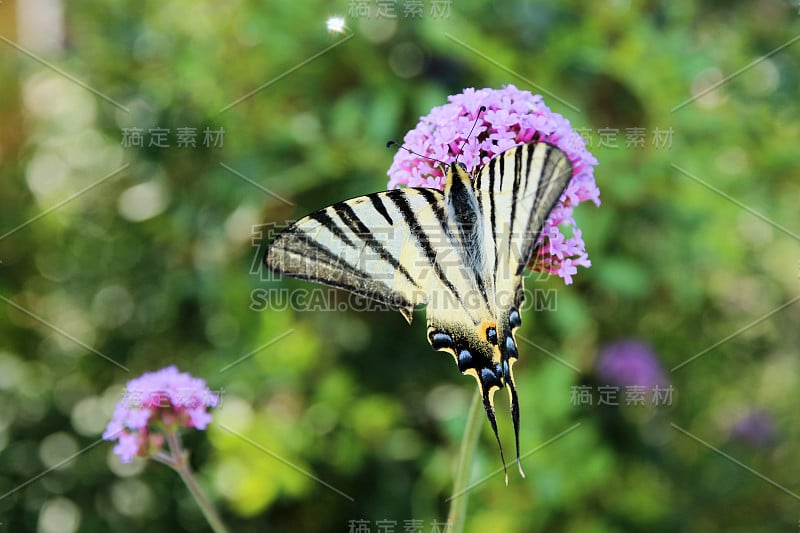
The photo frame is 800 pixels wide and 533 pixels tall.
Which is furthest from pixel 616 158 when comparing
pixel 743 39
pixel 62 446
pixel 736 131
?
pixel 62 446

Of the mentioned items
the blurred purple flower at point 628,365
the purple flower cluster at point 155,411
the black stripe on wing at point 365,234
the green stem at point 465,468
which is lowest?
the green stem at point 465,468

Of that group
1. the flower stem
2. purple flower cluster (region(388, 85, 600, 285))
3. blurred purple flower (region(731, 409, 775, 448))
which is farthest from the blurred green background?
the flower stem

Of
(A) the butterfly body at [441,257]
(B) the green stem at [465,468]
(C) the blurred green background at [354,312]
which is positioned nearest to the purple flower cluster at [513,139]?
(A) the butterfly body at [441,257]

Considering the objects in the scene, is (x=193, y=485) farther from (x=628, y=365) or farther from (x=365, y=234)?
(x=628, y=365)

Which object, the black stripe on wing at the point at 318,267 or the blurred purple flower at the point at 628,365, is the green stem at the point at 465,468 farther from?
the blurred purple flower at the point at 628,365

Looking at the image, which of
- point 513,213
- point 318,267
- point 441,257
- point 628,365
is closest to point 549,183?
point 513,213

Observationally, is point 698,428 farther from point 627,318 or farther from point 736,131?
point 736,131
